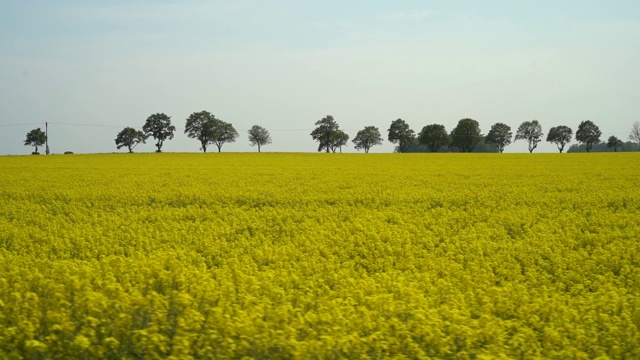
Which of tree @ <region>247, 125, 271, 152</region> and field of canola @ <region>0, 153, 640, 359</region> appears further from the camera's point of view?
tree @ <region>247, 125, 271, 152</region>

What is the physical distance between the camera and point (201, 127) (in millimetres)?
80062

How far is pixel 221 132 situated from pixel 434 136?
28.7m

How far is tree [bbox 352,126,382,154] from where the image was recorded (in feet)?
323

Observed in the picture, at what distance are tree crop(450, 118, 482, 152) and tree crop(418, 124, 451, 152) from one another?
5.91 ft

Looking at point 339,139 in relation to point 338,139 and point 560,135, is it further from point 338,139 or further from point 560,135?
point 560,135

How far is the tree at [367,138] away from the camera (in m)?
98.3

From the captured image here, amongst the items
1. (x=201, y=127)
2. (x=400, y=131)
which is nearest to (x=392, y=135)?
(x=400, y=131)

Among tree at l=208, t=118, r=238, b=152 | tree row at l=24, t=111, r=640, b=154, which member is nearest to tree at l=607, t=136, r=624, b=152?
tree row at l=24, t=111, r=640, b=154

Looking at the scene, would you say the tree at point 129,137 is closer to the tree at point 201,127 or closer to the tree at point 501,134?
the tree at point 201,127

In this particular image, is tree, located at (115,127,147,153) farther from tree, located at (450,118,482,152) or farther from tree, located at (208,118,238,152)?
tree, located at (450,118,482,152)

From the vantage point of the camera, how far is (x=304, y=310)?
5.97 m

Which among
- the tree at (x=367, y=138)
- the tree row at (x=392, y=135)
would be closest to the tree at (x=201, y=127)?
the tree row at (x=392, y=135)

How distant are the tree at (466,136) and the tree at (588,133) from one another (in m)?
17.6

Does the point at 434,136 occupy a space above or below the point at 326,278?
above
